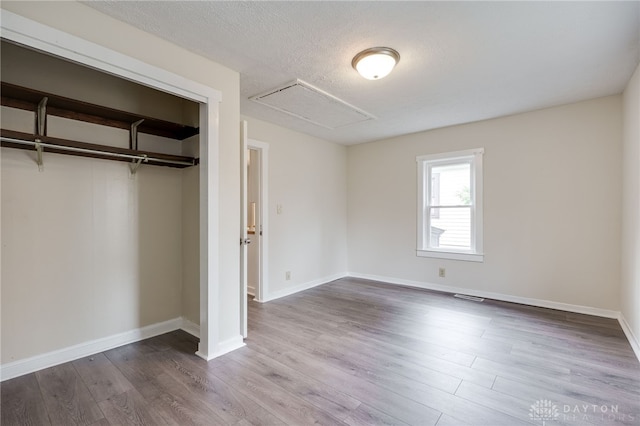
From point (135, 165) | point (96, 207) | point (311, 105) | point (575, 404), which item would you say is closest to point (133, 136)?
point (135, 165)

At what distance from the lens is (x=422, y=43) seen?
2.19 m

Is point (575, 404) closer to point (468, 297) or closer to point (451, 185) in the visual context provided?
point (468, 297)

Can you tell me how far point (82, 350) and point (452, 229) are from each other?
14.7 feet

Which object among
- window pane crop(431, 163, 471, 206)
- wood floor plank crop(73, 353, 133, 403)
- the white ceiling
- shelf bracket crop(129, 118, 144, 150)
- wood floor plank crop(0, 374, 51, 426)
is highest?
the white ceiling

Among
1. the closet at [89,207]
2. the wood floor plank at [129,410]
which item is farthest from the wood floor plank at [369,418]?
the closet at [89,207]

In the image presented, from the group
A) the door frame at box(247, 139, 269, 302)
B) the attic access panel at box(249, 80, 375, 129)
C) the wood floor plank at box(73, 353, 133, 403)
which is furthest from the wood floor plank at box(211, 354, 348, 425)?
the attic access panel at box(249, 80, 375, 129)

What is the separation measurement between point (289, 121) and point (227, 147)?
5.46 ft

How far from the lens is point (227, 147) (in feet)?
8.41

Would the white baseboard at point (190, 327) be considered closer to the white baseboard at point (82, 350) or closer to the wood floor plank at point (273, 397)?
the white baseboard at point (82, 350)

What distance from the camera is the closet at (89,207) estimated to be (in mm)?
2131

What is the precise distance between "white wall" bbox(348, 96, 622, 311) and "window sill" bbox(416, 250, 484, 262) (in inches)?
2.9

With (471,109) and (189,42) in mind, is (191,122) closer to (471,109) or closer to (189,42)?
(189,42)

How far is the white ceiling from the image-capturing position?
6.06 feet

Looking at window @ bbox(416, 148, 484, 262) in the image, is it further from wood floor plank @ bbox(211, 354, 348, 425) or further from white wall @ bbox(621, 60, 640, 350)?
wood floor plank @ bbox(211, 354, 348, 425)
